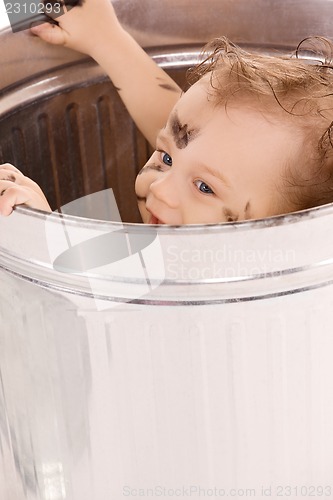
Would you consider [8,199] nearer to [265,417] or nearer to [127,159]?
[265,417]

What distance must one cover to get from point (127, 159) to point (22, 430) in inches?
16.3

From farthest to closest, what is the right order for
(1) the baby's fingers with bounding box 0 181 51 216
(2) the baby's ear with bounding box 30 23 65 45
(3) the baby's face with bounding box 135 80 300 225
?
(2) the baby's ear with bounding box 30 23 65 45
(3) the baby's face with bounding box 135 80 300 225
(1) the baby's fingers with bounding box 0 181 51 216

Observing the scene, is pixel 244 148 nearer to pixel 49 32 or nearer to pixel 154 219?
pixel 154 219

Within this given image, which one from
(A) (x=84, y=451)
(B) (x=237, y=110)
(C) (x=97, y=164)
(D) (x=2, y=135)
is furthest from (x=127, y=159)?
(A) (x=84, y=451)

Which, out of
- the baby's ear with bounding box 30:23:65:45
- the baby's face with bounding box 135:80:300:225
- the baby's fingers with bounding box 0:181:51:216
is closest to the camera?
the baby's fingers with bounding box 0:181:51:216

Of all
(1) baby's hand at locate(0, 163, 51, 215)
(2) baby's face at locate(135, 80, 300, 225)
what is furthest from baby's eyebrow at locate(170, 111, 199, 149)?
(1) baby's hand at locate(0, 163, 51, 215)

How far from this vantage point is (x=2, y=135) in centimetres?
104

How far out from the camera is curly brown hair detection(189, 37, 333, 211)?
86cm

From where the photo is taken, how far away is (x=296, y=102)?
876 millimetres

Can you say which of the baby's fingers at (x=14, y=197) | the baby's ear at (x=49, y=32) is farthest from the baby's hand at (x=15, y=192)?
the baby's ear at (x=49, y=32)

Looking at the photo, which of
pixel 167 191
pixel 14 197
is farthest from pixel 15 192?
pixel 167 191

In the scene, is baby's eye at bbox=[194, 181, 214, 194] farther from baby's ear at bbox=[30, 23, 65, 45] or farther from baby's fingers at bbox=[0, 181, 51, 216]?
baby's ear at bbox=[30, 23, 65, 45]

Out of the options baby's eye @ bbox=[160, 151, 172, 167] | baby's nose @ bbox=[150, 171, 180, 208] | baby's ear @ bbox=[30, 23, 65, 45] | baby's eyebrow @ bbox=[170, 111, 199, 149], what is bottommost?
baby's nose @ bbox=[150, 171, 180, 208]

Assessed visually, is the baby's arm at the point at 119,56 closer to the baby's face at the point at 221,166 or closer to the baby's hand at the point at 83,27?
the baby's hand at the point at 83,27
